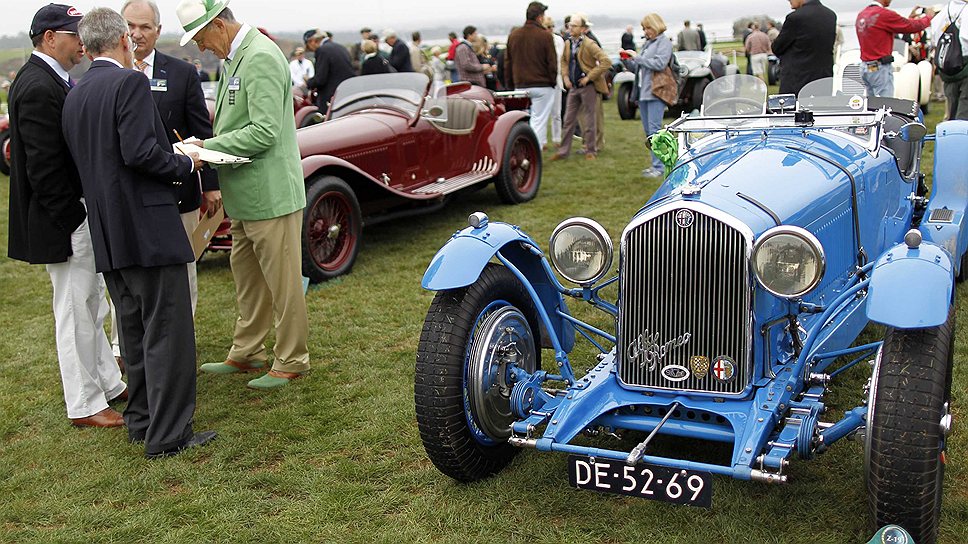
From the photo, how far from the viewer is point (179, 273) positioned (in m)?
3.91

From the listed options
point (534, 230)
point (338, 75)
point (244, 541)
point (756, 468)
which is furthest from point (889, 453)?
point (338, 75)

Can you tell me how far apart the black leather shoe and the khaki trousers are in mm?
738

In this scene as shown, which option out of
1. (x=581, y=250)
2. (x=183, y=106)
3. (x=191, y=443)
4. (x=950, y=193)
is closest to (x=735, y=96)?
(x=950, y=193)

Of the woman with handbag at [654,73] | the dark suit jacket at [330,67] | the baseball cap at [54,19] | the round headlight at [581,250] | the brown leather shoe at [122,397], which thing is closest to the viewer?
the round headlight at [581,250]

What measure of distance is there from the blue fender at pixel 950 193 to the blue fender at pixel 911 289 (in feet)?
4.82

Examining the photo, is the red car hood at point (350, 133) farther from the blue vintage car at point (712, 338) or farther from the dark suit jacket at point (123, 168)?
the blue vintage car at point (712, 338)

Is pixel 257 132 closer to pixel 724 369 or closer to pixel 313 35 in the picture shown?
pixel 724 369

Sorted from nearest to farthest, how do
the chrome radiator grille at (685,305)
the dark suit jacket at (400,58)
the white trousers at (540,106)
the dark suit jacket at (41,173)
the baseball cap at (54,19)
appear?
the chrome radiator grille at (685,305) < the dark suit jacket at (41,173) < the baseball cap at (54,19) < the white trousers at (540,106) < the dark suit jacket at (400,58)

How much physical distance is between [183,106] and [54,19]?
0.78m

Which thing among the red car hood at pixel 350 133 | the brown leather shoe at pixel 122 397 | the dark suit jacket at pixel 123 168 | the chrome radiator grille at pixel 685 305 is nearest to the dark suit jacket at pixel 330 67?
the red car hood at pixel 350 133

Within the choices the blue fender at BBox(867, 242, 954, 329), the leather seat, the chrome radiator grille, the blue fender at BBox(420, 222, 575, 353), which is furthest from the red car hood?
the blue fender at BBox(867, 242, 954, 329)

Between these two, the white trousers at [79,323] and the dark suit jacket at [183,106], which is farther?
the dark suit jacket at [183,106]

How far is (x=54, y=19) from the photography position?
403 centimetres

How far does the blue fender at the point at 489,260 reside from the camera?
3.36 metres
